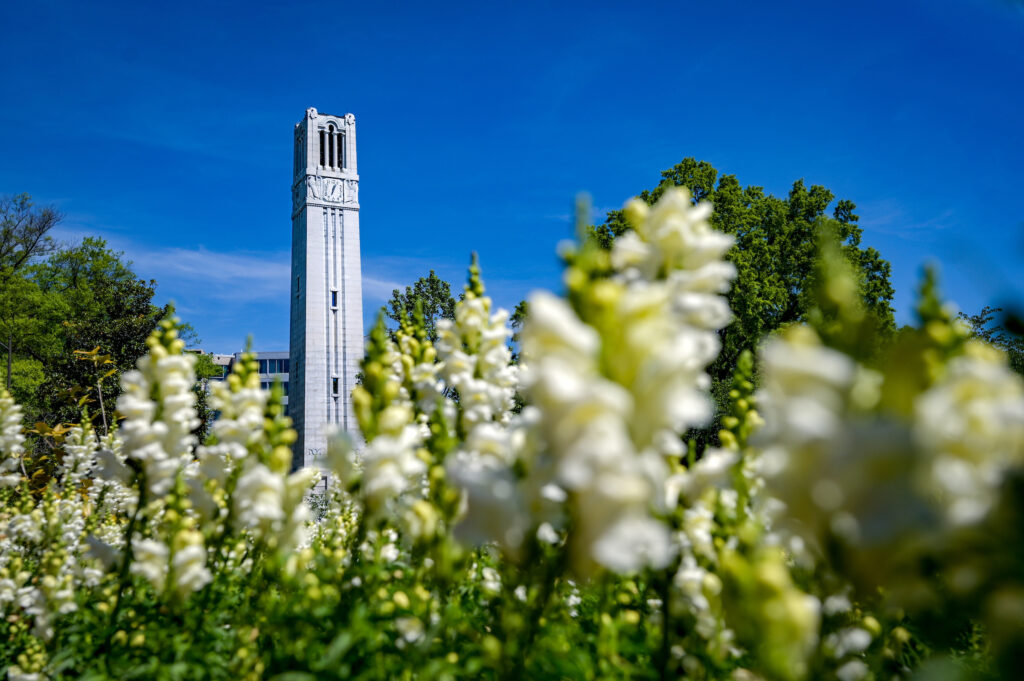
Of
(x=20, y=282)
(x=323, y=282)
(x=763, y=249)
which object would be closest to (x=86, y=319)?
(x=20, y=282)

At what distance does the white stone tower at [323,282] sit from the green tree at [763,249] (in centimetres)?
2209

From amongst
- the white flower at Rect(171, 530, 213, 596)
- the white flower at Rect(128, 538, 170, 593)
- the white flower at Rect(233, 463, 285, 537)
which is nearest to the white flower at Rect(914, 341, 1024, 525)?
the white flower at Rect(233, 463, 285, 537)

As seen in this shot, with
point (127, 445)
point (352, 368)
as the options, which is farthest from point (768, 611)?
point (352, 368)

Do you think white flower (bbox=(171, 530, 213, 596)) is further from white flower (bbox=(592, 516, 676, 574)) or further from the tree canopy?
the tree canopy

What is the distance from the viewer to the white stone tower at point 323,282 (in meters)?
36.9

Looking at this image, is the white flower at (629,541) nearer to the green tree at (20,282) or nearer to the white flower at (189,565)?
the white flower at (189,565)

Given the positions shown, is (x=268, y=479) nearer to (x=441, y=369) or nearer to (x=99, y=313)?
(x=441, y=369)

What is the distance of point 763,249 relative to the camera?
1888cm

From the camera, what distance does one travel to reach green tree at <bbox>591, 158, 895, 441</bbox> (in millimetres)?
17844

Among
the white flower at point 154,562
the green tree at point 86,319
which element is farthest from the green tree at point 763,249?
the white flower at point 154,562

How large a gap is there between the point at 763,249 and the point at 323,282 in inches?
1030

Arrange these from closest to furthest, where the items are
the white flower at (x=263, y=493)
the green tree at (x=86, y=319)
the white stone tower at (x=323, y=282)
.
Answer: the white flower at (x=263, y=493), the green tree at (x=86, y=319), the white stone tower at (x=323, y=282)

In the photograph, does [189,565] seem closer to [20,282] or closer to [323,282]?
[20,282]

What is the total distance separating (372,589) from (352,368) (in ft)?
119
